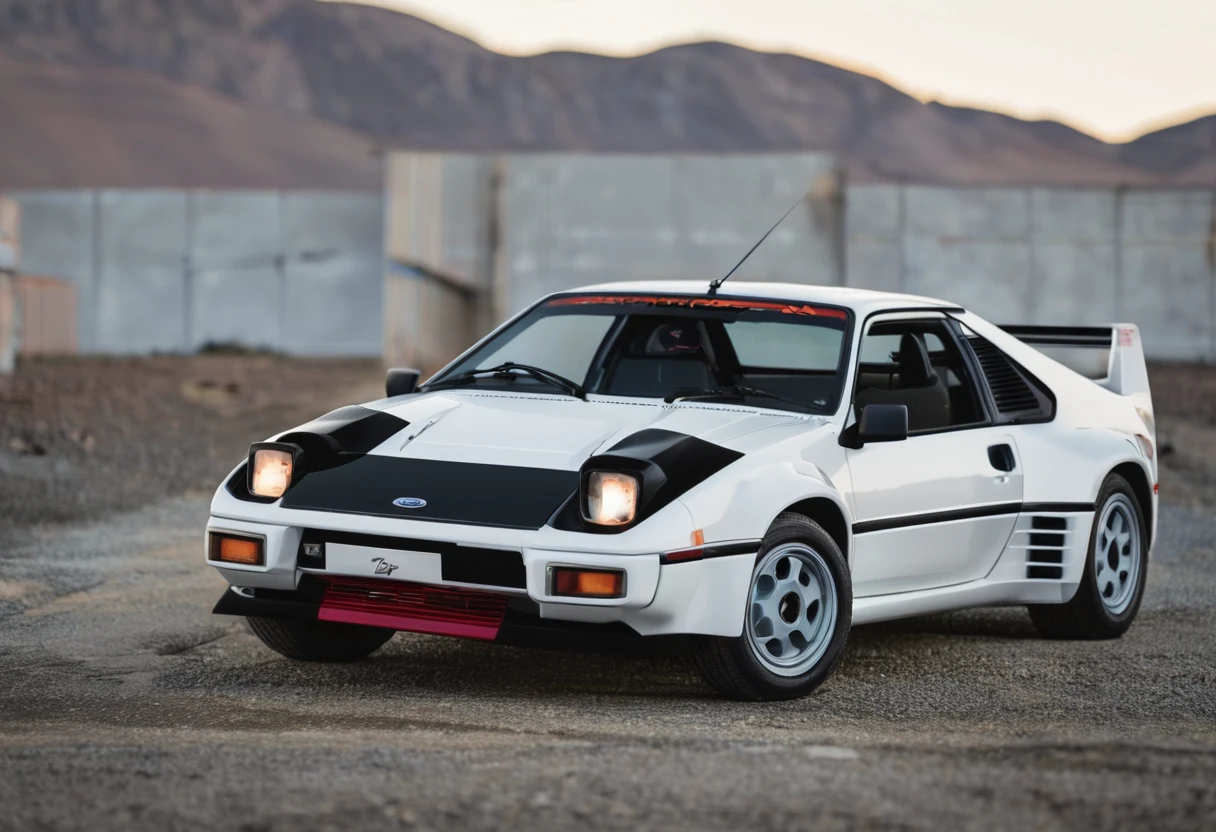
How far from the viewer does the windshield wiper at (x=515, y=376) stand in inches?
259

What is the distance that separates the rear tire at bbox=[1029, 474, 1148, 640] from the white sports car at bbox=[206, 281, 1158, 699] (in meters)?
0.01

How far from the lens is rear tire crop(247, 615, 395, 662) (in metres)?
6.37

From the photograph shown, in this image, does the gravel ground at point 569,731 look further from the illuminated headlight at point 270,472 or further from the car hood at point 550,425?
the car hood at point 550,425

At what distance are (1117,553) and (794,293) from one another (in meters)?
2.01

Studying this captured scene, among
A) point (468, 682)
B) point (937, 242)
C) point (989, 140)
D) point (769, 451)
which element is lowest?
point (468, 682)

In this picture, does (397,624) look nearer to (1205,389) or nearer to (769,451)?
(769,451)

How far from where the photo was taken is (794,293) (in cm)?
690

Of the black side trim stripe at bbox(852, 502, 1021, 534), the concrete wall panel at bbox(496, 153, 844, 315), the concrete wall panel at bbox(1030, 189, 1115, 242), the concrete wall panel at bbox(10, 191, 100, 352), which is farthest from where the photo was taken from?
the concrete wall panel at bbox(10, 191, 100, 352)

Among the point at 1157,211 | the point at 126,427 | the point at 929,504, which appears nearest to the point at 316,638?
the point at 929,504

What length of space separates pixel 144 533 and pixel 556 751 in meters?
6.72

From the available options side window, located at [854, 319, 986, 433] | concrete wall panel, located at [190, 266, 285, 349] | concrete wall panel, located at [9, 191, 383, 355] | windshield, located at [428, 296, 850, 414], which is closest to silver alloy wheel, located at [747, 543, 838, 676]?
windshield, located at [428, 296, 850, 414]

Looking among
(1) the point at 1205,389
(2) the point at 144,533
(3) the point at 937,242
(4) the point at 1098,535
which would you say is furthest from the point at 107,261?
(4) the point at 1098,535

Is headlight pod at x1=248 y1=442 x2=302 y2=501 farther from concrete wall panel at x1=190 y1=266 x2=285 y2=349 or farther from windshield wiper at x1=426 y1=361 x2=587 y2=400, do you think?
concrete wall panel at x1=190 y1=266 x2=285 y2=349

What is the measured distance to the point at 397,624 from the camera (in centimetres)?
563
